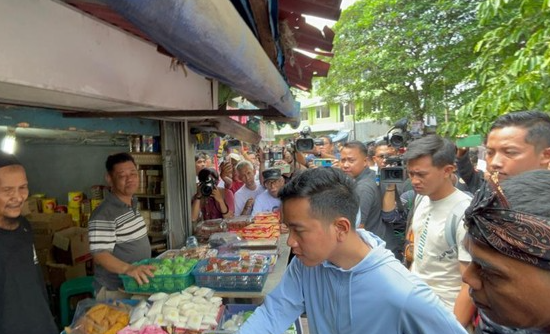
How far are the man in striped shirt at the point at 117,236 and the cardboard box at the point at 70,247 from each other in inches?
72.9

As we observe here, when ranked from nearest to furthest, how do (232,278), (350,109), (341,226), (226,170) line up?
(341,226) → (232,278) → (226,170) → (350,109)

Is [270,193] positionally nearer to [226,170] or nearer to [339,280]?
[226,170]

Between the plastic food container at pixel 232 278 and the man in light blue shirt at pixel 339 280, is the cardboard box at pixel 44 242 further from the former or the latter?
the man in light blue shirt at pixel 339 280

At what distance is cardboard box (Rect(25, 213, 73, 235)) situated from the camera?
4348 millimetres

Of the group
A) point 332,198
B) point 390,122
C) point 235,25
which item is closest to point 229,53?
point 235,25

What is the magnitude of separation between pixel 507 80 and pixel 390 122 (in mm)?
10344

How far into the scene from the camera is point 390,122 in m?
13.2

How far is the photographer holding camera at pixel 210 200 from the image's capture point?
441cm

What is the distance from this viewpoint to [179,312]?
210cm

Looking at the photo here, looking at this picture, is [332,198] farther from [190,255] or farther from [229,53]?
[190,255]

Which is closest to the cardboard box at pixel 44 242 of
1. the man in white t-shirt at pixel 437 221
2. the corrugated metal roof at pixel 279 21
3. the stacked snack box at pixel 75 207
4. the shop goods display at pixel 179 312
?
the stacked snack box at pixel 75 207

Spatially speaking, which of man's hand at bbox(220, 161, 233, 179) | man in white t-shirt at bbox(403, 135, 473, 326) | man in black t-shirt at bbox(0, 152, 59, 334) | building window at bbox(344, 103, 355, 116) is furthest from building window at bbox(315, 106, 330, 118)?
man in black t-shirt at bbox(0, 152, 59, 334)

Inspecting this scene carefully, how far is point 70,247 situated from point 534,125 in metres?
4.72

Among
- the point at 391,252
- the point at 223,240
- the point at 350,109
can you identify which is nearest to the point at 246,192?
the point at 223,240
